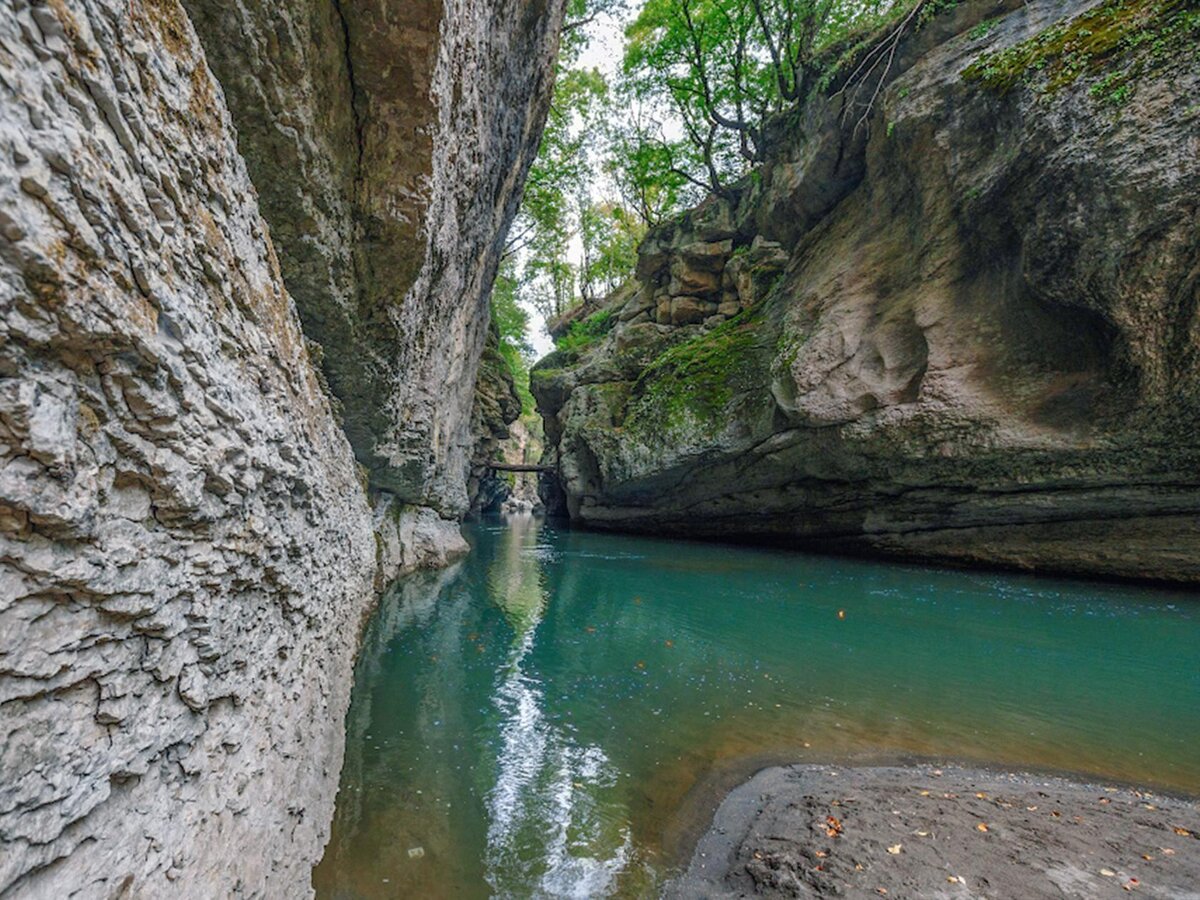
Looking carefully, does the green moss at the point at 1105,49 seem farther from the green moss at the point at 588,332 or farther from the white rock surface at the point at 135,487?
the green moss at the point at 588,332

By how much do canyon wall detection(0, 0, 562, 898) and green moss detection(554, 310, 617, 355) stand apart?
2082cm

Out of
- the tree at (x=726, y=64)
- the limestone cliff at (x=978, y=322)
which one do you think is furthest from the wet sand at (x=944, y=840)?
the tree at (x=726, y=64)

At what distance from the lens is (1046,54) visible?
8.29 meters

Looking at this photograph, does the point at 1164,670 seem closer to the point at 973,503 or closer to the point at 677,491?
the point at 973,503

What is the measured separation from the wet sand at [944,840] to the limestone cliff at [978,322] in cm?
769

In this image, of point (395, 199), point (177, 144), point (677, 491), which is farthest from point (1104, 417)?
point (177, 144)

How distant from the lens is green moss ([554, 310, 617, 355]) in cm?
2500

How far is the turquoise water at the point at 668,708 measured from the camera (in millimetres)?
3018

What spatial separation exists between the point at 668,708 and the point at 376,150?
5.84m

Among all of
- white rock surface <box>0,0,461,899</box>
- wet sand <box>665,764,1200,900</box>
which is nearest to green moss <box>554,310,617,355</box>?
wet sand <box>665,764,1200,900</box>

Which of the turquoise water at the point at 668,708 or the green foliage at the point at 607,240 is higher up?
the green foliage at the point at 607,240

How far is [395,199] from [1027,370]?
10.9 meters

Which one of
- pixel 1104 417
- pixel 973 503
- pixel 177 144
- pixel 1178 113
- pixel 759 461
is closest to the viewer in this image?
pixel 177 144

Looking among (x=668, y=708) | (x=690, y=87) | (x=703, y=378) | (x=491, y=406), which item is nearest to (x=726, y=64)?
(x=690, y=87)
